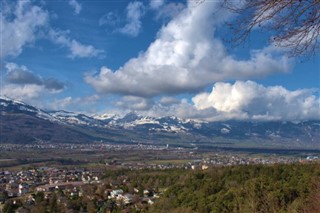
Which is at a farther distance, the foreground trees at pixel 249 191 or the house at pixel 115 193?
the house at pixel 115 193

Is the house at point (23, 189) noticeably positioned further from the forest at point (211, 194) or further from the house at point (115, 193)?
the house at point (115, 193)

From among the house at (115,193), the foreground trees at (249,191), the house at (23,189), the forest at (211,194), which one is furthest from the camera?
the house at (23,189)

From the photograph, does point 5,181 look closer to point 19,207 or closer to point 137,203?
point 19,207

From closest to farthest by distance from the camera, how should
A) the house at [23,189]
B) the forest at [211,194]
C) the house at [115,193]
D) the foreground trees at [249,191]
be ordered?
the foreground trees at [249,191]
the forest at [211,194]
the house at [115,193]
the house at [23,189]

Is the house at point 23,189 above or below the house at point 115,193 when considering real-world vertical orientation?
below

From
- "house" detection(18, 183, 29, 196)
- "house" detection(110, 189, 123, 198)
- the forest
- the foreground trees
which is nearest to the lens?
the foreground trees

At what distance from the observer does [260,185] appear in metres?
24.4

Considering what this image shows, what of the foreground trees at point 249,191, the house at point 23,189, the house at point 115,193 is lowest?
the house at point 23,189

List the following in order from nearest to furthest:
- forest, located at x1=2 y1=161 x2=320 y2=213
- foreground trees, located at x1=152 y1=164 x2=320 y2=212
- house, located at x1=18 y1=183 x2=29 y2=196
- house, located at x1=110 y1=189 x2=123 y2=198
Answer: foreground trees, located at x1=152 y1=164 x2=320 y2=212, forest, located at x1=2 y1=161 x2=320 y2=213, house, located at x1=110 y1=189 x2=123 y2=198, house, located at x1=18 y1=183 x2=29 y2=196

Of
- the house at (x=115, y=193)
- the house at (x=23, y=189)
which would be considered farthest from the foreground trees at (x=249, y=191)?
the house at (x=23, y=189)

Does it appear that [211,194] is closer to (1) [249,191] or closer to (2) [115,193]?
(1) [249,191]

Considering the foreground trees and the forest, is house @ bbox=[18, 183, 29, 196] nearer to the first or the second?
the forest

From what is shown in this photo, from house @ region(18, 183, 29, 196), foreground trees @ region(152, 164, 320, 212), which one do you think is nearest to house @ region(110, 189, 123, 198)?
foreground trees @ region(152, 164, 320, 212)

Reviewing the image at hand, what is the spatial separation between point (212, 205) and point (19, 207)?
66.4 feet
